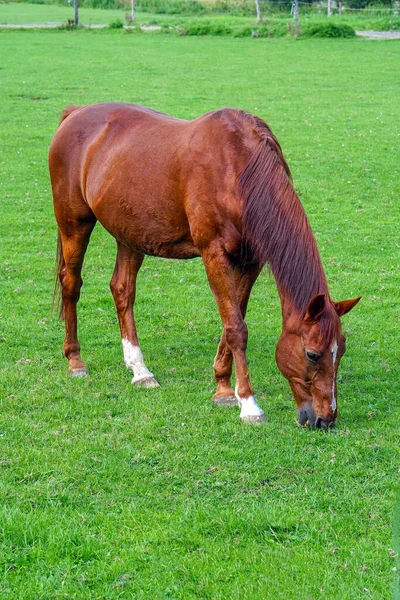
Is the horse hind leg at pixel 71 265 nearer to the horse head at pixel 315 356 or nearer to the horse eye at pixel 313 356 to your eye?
the horse head at pixel 315 356

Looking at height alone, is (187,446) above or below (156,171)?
below

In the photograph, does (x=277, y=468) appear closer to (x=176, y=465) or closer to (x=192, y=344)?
(x=176, y=465)

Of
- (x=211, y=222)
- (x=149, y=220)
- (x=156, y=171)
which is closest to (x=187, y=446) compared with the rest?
(x=211, y=222)

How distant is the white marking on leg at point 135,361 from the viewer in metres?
6.42

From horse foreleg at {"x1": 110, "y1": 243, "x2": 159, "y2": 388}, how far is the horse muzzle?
1.49 meters

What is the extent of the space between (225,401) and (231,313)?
0.66 m

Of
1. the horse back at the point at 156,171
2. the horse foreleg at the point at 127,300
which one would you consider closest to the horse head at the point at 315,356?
the horse back at the point at 156,171

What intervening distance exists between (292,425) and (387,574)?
1794 mm

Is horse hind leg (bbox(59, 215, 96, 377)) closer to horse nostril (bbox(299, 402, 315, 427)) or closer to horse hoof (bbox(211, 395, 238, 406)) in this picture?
horse hoof (bbox(211, 395, 238, 406))

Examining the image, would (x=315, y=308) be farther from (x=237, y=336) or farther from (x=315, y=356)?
(x=237, y=336)

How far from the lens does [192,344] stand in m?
7.32

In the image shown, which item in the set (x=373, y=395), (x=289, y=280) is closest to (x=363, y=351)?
(x=373, y=395)

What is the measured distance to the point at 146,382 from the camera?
20.9 ft

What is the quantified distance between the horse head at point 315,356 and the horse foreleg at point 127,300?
147 cm
